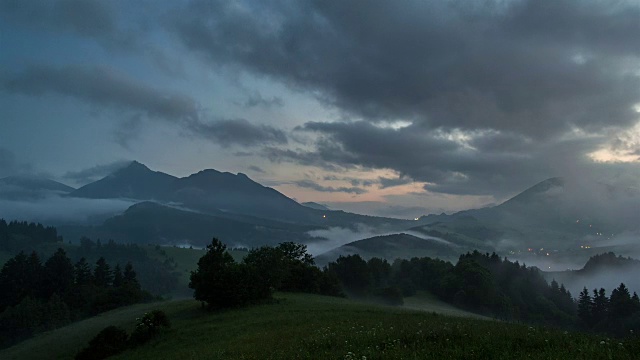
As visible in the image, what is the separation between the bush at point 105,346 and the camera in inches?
1602

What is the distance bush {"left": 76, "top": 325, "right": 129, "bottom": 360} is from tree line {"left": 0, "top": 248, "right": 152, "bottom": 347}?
66.7m

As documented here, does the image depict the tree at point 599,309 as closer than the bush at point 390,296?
Result: No

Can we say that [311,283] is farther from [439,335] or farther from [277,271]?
[439,335]

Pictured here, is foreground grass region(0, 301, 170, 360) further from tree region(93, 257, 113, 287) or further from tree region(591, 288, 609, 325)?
tree region(591, 288, 609, 325)

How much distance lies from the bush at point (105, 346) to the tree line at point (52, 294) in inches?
2626

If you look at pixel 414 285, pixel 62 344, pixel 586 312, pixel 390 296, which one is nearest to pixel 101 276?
pixel 62 344

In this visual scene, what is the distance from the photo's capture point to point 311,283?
97.8 m

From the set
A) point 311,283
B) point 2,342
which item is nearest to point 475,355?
point 311,283

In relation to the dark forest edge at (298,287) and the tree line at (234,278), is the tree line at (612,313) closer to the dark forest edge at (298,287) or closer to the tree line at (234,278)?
the dark forest edge at (298,287)

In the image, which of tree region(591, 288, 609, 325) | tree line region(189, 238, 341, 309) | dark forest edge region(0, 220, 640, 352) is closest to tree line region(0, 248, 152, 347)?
dark forest edge region(0, 220, 640, 352)

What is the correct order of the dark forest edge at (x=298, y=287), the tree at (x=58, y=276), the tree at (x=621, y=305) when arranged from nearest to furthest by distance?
the dark forest edge at (x=298, y=287) → the tree at (x=621, y=305) → the tree at (x=58, y=276)

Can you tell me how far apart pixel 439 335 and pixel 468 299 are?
429 ft

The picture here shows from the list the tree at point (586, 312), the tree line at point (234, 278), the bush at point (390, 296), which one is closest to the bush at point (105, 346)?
the tree line at point (234, 278)

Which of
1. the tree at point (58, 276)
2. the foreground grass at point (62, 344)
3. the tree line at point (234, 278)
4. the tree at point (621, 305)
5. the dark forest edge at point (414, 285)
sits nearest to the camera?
the foreground grass at point (62, 344)
